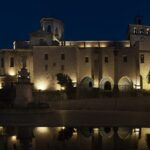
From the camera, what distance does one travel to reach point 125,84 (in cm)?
5941

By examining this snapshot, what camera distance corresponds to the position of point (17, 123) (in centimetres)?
3008

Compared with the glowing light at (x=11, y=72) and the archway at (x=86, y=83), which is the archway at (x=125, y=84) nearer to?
the archway at (x=86, y=83)

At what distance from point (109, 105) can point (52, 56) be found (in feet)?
61.7

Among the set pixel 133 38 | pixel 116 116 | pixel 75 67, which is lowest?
pixel 116 116

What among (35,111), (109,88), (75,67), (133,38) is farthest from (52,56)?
(35,111)

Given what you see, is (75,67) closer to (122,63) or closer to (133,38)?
(122,63)

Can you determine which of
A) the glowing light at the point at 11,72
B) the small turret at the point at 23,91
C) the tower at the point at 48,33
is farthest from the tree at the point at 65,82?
the small turret at the point at 23,91

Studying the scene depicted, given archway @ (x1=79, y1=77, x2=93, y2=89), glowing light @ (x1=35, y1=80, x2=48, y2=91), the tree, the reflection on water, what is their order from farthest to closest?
archway @ (x1=79, y1=77, x2=93, y2=89) → glowing light @ (x1=35, y1=80, x2=48, y2=91) → the tree → the reflection on water

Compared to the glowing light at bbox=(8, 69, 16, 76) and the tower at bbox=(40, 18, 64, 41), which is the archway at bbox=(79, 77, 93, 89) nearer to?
the glowing light at bbox=(8, 69, 16, 76)

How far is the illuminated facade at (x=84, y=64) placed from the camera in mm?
58062

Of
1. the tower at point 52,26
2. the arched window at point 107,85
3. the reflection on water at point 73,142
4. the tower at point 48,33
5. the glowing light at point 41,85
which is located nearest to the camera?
the reflection on water at point 73,142

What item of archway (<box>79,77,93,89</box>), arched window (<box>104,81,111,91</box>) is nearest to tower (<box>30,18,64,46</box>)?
archway (<box>79,77,93,89</box>)

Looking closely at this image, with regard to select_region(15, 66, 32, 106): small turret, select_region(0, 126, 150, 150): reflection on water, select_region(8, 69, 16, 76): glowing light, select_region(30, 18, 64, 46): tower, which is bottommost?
select_region(0, 126, 150, 150): reflection on water

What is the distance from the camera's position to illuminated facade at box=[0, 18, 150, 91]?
58.1 meters
